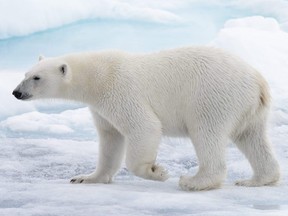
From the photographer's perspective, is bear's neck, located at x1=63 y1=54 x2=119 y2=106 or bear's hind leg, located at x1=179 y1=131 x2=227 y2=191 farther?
bear's neck, located at x1=63 y1=54 x2=119 y2=106

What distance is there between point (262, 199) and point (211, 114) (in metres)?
0.87

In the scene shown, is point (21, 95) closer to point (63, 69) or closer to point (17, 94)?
point (17, 94)

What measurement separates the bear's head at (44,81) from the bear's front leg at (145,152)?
91 centimetres

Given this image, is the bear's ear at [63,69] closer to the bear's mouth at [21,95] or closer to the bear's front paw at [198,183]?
the bear's mouth at [21,95]

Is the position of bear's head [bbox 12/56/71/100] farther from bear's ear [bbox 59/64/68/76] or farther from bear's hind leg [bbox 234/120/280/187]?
bear's hind leg [bbox 234/120/280/187]

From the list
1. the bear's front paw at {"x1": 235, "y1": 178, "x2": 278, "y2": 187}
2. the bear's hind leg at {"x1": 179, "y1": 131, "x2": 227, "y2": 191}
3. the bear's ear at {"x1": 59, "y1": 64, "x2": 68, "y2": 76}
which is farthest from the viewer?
the bear's front paw at {"x1": 235, "y1": 178, "x2": 278, "y2": 187}

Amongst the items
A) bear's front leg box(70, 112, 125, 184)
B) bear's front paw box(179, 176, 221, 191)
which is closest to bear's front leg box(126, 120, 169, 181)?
bear's front paw box(179, 176, 221, 191)

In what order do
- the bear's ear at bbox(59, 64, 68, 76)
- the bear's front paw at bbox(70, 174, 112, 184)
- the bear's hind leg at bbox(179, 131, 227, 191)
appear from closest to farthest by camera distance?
1. the bear's hind leg at bbox(179, 131, 227, 191)
2. the bear's ear at bbox(59, 64, 68, 76)
3. the bear's front paw at bbox(70, 174, 112, 184)

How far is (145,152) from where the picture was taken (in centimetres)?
586

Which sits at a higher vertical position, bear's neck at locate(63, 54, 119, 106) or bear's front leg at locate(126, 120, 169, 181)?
bear's neck at locate(63, 54, 119, 106)

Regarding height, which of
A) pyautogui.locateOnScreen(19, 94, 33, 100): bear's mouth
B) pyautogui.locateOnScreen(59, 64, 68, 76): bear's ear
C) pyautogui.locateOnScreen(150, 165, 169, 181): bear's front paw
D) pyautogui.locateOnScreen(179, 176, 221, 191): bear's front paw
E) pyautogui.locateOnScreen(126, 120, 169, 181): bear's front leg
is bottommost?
pyautogui.locateOnScreen(179, 176, 221, 191): bear's front paw

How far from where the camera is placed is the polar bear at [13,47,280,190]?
5.89 metres

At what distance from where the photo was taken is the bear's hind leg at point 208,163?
5.84m

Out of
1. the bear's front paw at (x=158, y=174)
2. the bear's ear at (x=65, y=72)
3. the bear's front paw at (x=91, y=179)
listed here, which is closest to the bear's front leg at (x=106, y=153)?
the bear's front paw at (x=91, y=179)
